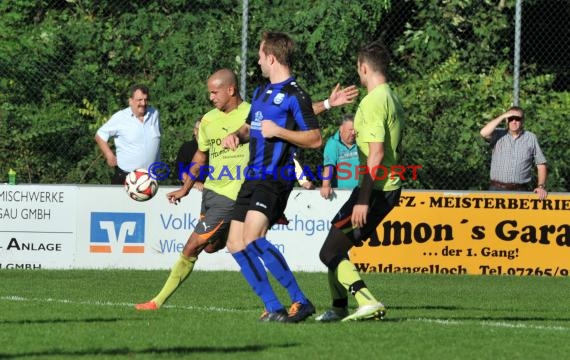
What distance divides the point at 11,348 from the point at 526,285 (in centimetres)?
855

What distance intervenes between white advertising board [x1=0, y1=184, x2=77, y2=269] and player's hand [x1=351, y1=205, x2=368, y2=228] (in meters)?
8.07

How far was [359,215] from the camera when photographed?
923 cm

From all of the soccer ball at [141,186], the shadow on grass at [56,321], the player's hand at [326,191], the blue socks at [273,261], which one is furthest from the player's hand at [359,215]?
the player's hand at [326,191]

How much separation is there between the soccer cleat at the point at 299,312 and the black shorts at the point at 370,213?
628 mm

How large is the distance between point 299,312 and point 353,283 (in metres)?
0.46

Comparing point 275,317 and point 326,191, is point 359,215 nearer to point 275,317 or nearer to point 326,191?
point 275,317

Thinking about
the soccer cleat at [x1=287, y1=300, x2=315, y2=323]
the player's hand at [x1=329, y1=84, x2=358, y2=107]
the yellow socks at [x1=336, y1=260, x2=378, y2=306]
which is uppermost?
the player's hand at [x1=329, y1=84, x2=358, y2=107]

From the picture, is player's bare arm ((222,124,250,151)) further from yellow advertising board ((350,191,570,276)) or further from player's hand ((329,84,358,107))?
yellow advertising board ((350,191,570,276))

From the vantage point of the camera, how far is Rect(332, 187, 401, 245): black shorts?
951cm

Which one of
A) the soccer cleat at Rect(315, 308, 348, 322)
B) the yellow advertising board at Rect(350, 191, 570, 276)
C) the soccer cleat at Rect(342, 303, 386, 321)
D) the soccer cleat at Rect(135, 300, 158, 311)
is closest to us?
the soccer cleat at Rect(342, 303, 386, 321)

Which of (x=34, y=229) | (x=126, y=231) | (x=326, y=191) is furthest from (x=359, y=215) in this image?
(x=34, y=229)

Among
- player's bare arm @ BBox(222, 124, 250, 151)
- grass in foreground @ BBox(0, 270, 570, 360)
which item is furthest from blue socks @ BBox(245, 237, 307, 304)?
player's bare arm @ BBox(222, 124, 250, 151)

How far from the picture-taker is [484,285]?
15.1m

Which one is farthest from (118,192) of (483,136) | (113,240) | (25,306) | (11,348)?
(11,348)
